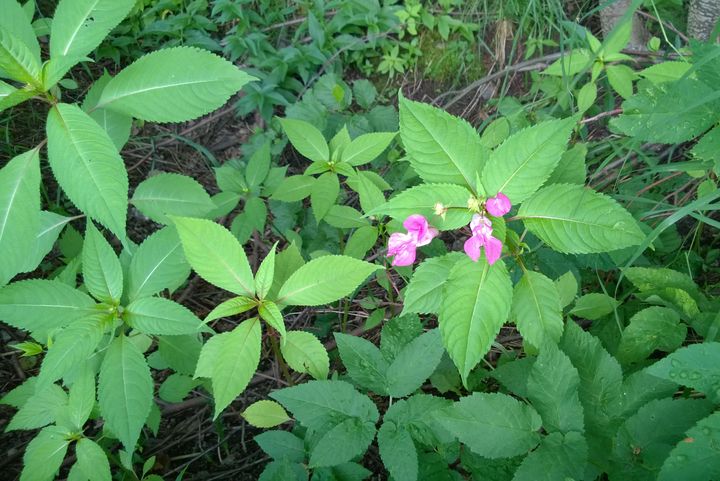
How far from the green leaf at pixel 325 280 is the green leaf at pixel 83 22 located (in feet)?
3.31

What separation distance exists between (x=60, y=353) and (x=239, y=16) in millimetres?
2882

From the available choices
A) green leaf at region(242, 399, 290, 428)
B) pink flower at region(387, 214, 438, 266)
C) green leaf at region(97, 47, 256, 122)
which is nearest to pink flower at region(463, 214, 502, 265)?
pink flower at region(387, 214, 438, 266)

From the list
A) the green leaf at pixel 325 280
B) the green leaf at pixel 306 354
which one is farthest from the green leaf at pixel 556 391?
the green leaf at pixel 306 354

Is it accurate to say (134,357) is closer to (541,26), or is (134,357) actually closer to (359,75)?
(359,75)

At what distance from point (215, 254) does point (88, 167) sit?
1.52 ft

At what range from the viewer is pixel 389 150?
3.14 meters

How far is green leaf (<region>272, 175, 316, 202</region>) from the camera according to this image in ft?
7.93

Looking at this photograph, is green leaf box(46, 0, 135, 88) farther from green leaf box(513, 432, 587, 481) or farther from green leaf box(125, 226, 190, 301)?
green leaf box(513, 432, 587, 481)

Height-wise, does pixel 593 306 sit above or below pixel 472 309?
below

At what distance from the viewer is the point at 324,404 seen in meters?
1.80

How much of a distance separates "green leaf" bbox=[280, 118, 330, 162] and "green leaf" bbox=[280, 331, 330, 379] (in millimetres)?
926

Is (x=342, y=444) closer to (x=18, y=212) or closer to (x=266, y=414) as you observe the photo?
(x=266, y=414)

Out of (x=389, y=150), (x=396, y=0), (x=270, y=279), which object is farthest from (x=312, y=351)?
(x=396, y=0)

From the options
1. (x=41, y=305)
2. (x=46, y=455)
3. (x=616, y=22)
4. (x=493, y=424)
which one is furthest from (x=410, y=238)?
(x=616, y=22)
